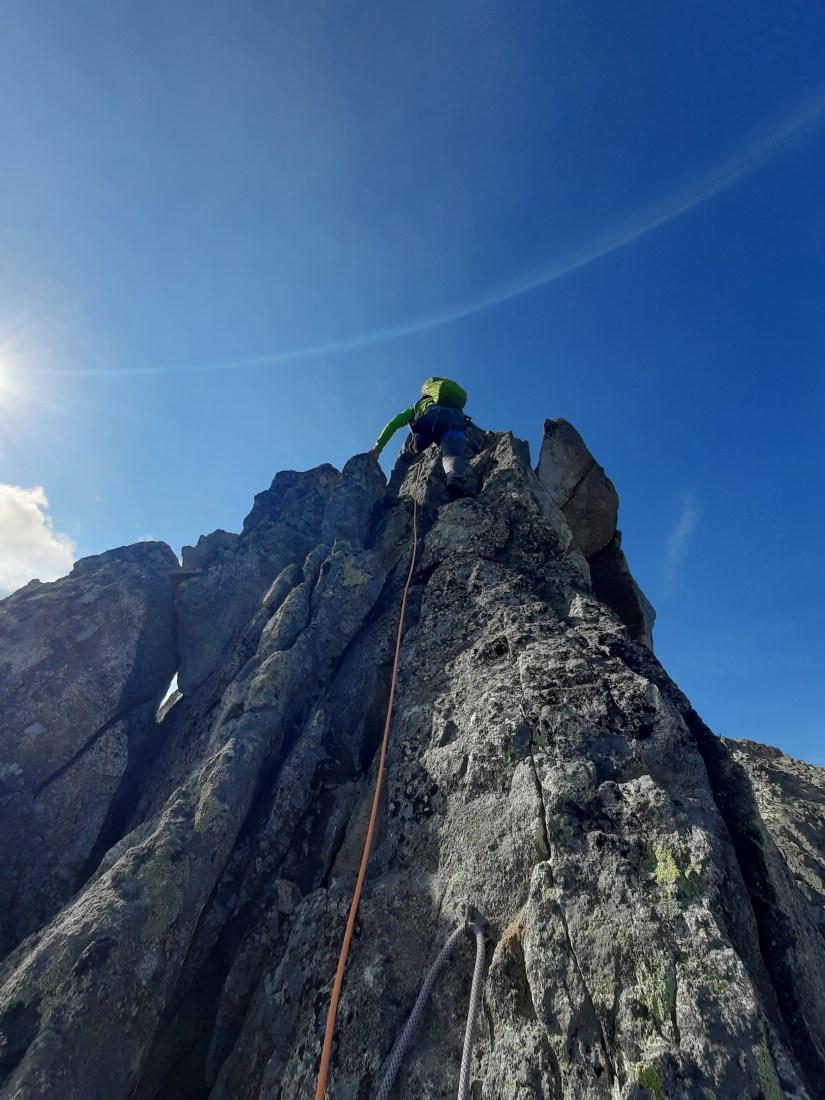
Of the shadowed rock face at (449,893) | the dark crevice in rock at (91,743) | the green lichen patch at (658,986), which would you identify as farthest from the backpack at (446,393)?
the green lichen patch at (658,986)

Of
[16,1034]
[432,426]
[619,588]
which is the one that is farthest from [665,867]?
[432,426]

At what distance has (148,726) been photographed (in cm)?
1131

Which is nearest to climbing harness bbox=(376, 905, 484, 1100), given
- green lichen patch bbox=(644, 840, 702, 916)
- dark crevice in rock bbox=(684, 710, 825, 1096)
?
green lichen patch bbox=(644, 840, 702, 916)

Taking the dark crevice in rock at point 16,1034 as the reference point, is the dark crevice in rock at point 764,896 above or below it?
above

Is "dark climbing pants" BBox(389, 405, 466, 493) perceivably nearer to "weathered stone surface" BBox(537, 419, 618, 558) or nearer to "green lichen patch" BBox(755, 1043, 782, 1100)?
"weathered stone surface" BBox(537, 419, 618, 558)

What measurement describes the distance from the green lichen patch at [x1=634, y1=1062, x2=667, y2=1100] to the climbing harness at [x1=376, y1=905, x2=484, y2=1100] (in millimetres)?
1435

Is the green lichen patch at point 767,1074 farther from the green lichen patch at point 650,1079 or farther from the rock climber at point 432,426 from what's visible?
the rock climber at point 432,426

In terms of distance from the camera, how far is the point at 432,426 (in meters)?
19.8

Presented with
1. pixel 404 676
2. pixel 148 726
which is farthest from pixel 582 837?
pixel 148 726

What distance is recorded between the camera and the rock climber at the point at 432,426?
17.7 metres

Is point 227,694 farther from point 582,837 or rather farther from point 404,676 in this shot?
point 582,837

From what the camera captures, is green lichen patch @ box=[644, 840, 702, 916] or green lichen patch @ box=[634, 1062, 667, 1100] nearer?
green lichen patch @ box=[634, 1062, 667, 1100]

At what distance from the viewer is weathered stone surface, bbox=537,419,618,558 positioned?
17.1m

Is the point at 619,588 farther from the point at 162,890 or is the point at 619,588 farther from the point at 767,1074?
the point at 162,890
